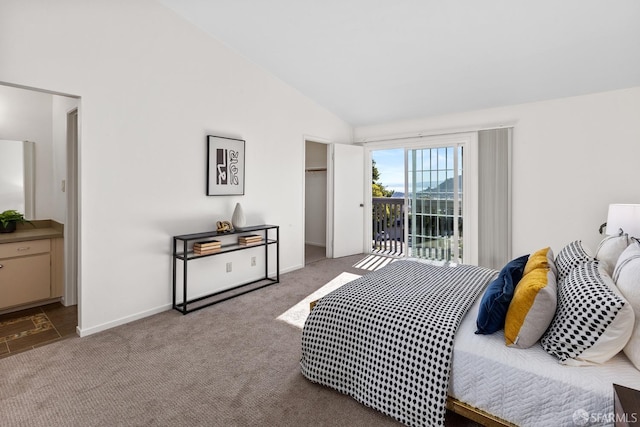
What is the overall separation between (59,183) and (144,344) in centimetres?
227

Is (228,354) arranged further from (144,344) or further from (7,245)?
(7,245)

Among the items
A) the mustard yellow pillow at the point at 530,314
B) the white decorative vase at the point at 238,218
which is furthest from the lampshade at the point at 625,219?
the white decorative vase at the point at 238,218

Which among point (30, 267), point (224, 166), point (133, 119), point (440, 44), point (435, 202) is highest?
point (440, 44)

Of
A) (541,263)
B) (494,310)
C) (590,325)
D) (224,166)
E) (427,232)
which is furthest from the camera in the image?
(427,232)

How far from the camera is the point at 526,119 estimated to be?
4.11m

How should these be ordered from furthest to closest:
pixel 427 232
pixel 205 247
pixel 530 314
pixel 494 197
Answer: pixel 427 232
pixel 494 197
pixel 205 247
pixel 530 314

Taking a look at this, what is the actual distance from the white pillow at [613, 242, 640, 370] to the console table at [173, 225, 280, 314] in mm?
3054

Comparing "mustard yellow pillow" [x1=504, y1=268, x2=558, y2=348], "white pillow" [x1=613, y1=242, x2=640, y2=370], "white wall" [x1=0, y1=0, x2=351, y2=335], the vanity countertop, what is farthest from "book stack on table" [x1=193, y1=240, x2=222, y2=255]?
"white pillow" [x1=613, y1=242, x2=640, y2=370]

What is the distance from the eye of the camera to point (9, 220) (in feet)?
10.6

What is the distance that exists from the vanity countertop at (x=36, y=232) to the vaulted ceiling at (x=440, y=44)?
2.60m

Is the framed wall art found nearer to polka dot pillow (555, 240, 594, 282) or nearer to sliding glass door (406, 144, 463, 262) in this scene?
sliding glass door (406, 144, 463, 262)

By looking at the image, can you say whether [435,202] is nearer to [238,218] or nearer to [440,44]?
[440,44]

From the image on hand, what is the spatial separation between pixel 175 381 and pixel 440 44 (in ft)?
12.2

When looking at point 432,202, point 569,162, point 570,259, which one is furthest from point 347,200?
point 570,259
